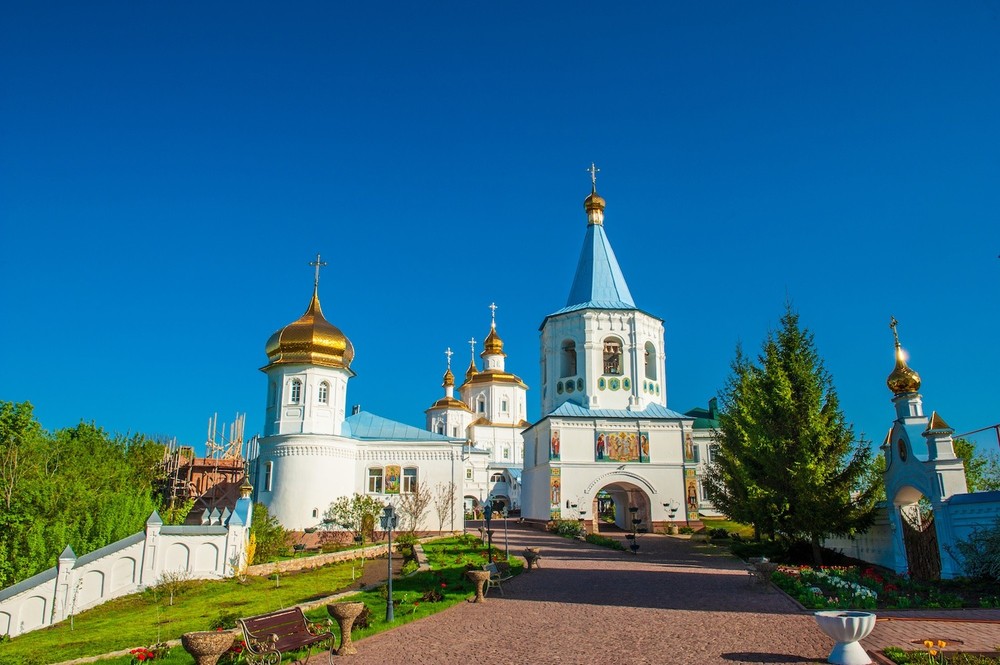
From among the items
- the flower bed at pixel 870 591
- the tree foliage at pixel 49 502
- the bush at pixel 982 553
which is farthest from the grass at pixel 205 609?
the bush at pixel 982 553

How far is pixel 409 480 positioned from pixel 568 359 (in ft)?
38.7

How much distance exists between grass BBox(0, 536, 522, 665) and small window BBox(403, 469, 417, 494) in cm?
793

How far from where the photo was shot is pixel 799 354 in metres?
20.4

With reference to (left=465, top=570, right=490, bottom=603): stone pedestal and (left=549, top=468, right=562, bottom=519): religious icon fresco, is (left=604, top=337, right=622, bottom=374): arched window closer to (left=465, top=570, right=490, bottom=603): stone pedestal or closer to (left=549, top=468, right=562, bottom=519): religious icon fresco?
(left=549, top=468, right=562, bottom=519): religious icon fresco

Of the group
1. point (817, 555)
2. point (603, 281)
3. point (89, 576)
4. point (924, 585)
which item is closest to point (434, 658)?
point (924, 585)

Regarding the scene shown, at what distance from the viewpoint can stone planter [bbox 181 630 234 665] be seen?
7.80 m

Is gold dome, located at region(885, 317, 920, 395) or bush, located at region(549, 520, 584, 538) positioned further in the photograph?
bush, located at region(549, 520, 584, 538)

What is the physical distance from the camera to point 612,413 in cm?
3341

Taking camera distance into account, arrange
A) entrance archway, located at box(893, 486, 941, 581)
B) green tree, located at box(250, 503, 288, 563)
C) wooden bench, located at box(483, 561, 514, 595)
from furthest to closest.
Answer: green tree, located at box(250, 503, 288, 563)
entrance archway, located at box(893, 486, 941, 581)
wooden bench, located at box(483, 561, 514, 595)

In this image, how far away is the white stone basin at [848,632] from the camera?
7.95m

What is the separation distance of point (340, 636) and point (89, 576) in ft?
32.9

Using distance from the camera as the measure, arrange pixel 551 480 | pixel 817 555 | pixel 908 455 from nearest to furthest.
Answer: pixel 908 455, pixel 817 555, pixel 551 480

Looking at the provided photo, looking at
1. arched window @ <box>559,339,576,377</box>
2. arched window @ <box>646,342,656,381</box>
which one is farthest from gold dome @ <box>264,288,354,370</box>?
arched window @ <box>646,342,656,381</box>

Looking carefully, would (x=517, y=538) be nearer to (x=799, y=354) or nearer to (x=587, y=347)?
(x=587, y=347)
